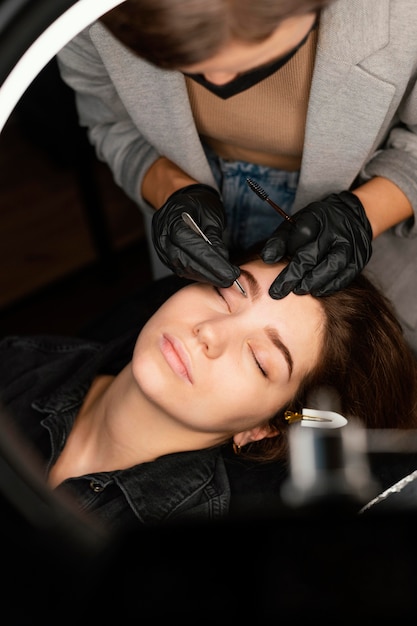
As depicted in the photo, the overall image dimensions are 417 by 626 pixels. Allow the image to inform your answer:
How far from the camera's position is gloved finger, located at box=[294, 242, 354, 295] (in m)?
0.88

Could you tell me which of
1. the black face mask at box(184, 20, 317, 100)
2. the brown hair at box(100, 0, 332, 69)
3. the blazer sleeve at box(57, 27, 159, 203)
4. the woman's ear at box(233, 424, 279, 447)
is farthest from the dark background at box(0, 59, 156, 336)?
the brown hair at box(100, 0, 332, 69)

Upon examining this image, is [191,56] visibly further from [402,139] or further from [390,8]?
[402,139]

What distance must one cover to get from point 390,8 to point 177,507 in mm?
687

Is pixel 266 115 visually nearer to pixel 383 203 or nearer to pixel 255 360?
pixel 383 203

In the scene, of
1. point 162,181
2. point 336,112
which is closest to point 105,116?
point 162,181

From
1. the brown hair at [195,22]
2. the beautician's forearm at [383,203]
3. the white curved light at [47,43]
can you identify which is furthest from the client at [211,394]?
the white curved light at [47,43]

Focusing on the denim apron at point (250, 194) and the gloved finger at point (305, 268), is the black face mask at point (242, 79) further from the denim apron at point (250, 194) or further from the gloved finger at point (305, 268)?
the denim apron at point (250, 194)

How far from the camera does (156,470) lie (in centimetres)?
97

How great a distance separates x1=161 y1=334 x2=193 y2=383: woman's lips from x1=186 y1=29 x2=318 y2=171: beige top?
13.5 inches

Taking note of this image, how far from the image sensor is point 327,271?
875 millimetres

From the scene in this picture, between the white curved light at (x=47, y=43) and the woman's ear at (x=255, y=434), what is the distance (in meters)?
0.65

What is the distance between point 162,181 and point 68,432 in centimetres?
41

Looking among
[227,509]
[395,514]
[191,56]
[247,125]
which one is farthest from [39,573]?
[247,125]

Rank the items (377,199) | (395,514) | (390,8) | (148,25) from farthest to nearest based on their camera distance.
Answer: (377,199) < (390,8) < (148,25) < (395,514)
